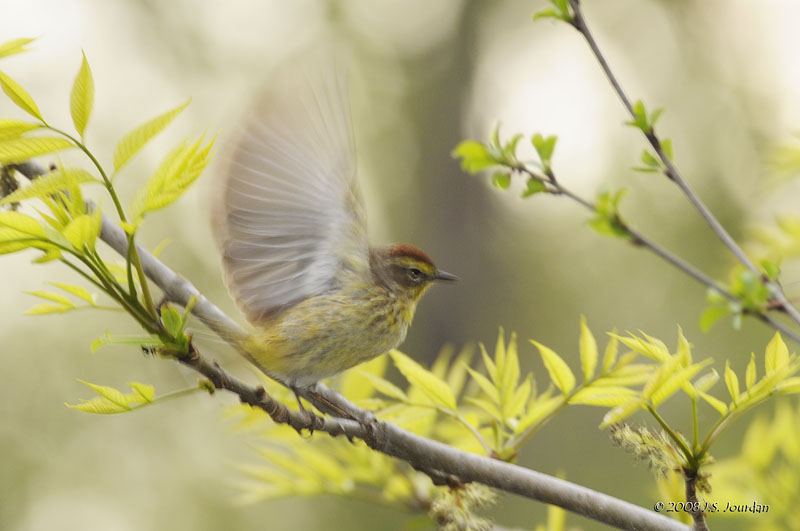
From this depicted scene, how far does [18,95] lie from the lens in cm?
126

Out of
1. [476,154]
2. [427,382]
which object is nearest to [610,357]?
[427,382]

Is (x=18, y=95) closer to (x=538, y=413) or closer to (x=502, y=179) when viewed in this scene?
(x=502, y=179)

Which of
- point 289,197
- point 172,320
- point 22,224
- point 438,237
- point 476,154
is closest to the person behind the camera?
point 22,224

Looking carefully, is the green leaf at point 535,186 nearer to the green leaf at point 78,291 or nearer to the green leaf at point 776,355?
the green leaf at point 776,355

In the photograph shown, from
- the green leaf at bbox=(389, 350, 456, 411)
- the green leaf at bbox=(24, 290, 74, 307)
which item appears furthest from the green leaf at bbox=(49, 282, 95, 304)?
the green leaf at bbox=(389, 350, 456, 411)

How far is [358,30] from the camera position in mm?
10500

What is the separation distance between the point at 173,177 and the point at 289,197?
830 millimetres

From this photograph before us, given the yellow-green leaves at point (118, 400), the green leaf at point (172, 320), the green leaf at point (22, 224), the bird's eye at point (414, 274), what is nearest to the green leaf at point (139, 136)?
the green leaf at point (22, 224)

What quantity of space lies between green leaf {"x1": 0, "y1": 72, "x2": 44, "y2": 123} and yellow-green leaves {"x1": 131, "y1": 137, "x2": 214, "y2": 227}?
0.24 meters

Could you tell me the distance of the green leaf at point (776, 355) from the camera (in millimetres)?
1348

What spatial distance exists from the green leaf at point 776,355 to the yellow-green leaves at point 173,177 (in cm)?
106

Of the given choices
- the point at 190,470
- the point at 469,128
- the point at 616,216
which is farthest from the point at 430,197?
the point at 616,216

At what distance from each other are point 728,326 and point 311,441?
22.0 ft

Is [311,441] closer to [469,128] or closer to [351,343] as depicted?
[351,343]
